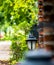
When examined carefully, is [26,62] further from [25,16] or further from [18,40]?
[25,16]

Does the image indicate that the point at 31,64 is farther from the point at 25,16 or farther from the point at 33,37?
the point at 25,16

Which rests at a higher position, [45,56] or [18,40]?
[45,56]

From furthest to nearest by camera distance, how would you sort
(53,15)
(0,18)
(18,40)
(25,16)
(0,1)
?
1. (0,18)
2. (0,1)
3. (25,16)
4. (18,40)
5. (53,15)

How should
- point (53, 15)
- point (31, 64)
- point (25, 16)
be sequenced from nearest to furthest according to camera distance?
point (31, 64), point (53, 15), point (25, 16)

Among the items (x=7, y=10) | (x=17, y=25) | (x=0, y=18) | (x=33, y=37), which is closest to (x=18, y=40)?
(x=17, y=25)

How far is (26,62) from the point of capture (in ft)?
3.24

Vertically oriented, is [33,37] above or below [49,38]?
below

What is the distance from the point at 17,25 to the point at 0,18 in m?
6.33

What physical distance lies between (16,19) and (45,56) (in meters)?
7.66

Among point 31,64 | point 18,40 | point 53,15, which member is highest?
point 53,15

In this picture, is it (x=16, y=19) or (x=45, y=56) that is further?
(x=16, y=19)

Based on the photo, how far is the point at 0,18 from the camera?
14.6 metres

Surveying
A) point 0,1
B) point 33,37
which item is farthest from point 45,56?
point 0,1

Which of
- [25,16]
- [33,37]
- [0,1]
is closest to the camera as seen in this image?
[33,37]
